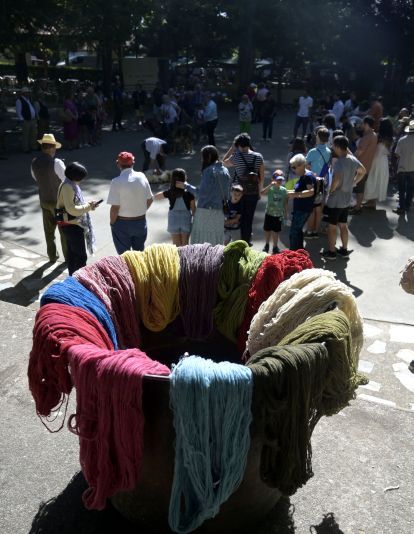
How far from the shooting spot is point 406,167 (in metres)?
8.84

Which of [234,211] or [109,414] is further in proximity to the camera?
[234,211]

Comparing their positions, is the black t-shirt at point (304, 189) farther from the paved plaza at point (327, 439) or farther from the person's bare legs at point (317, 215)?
the person's bare legs at point (317, 215)

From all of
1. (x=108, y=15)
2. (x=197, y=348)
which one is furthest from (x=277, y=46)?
(x=197, y=348)

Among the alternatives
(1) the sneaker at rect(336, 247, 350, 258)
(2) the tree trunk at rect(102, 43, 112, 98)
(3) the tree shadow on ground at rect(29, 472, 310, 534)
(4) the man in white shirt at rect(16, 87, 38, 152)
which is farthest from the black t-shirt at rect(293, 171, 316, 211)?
(2) the tree trunk at rect(102, 43, 112, 98)

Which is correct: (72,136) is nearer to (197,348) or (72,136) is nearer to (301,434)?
(197,348)

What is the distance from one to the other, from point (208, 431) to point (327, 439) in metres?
1.71

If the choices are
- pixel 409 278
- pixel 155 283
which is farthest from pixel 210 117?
pixel 155 283

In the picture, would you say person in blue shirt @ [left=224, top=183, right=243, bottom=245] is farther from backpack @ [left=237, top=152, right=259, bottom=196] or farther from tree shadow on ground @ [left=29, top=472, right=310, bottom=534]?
tree shadow on ground @ [left=29, top=472, right=310, bottom=534]

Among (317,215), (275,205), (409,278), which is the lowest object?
(317,215)

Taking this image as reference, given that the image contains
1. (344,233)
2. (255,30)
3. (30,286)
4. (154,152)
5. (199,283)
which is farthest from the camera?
(255,30)

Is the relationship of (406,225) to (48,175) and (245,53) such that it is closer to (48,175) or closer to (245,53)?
(48,175)

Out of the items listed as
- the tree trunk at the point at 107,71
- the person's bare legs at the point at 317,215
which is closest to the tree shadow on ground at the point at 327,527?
the person's bare legs at the point at 317,215

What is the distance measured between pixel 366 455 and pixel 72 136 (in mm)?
12557

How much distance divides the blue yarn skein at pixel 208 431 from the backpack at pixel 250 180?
4.59 m
